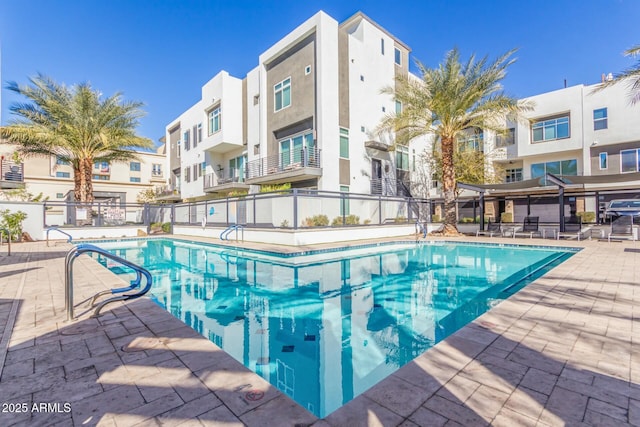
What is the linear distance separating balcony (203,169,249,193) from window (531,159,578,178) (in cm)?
2153

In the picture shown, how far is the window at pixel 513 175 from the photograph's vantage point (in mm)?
24097

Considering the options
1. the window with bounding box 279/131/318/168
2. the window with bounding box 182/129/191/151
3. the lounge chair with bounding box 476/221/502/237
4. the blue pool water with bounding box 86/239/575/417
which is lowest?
the blue pool water with bounding box 86/239/575/417

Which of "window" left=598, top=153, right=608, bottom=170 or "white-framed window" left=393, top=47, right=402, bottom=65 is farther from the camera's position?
"white-framed window" left=393, top=47, right=402, bottom=65

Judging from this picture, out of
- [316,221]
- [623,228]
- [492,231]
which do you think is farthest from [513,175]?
[316,221]

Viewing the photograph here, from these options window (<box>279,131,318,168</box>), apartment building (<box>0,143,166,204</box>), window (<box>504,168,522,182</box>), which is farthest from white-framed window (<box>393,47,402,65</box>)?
apartment building (<box>0,143,166,204</box>)

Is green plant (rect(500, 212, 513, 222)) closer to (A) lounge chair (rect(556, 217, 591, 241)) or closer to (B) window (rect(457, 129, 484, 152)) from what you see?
(B) window (rect(457, 129, 484, 152))

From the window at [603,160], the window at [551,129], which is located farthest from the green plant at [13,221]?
the window at [603,160]

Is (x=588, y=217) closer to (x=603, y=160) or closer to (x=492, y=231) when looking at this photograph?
(x=603, y=160)

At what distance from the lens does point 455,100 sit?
584 inches

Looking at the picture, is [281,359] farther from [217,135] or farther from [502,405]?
[217,135]

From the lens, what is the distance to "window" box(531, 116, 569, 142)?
21.3 m

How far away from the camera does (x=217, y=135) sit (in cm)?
2302

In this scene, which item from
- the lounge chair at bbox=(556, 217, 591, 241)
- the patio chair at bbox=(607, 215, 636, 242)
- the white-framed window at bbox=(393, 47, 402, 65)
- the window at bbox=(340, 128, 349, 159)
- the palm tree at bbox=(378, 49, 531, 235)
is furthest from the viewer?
the white-framed window at bbox=(393, 47, 402, 65)

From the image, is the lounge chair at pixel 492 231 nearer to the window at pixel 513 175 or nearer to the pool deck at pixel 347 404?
the window at pixel 513 175
